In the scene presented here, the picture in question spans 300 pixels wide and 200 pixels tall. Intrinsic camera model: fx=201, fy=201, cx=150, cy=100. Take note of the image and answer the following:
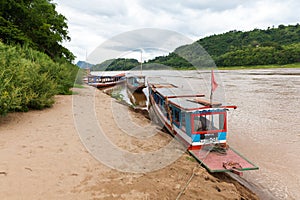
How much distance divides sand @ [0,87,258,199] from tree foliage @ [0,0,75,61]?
36.6ft

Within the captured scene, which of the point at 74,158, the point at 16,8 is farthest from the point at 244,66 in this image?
the point at 74,158

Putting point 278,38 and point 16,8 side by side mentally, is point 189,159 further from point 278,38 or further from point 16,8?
point 278,38

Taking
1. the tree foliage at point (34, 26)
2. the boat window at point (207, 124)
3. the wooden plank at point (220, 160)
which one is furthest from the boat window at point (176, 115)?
the tree foliage at point (34, 26)

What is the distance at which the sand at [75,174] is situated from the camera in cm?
376

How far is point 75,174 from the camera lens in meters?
4.39

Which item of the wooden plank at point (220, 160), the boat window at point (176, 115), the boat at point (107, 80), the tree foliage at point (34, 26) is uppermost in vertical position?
the tree foliage at point (34, 26)

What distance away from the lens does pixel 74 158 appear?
16.8 ft

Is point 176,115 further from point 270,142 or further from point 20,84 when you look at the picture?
point 20,84

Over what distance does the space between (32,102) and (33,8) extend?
44.1 ft

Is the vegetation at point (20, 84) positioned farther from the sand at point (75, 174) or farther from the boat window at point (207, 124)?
the boat window at point (207, 124)

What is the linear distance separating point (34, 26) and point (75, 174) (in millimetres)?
18814

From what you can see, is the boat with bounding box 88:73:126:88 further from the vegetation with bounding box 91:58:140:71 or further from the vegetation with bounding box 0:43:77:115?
the vegetation with bounding box 0:43:77:115

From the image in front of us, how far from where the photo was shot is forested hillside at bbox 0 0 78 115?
265 inches

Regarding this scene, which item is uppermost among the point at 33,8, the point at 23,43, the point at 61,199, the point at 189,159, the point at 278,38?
the point at 278,38
